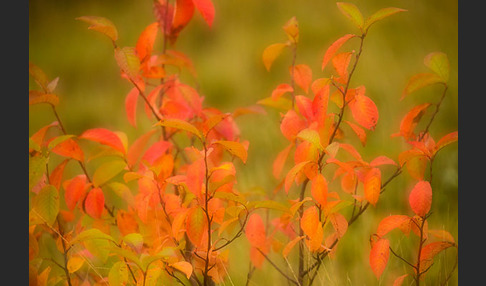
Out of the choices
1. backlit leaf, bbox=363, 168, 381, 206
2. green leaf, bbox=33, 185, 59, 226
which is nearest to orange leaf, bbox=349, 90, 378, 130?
backlit leaf, bbox=363, 168, 381, 206

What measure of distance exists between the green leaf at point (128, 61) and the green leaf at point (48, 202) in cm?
31

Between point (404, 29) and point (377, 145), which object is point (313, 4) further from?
point (377, 145)

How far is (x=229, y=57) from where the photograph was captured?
2.02 meters

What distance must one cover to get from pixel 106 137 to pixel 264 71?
0.94m

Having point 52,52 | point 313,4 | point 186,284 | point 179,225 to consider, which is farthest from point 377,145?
point 52,52

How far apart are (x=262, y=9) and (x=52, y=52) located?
25.2 inches

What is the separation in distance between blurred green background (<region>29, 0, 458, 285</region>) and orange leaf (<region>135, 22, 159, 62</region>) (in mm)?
442

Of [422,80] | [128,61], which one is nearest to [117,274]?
[128,61]

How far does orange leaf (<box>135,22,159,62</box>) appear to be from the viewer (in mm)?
1270

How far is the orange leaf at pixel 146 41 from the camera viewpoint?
127 cm

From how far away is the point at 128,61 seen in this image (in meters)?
1.18

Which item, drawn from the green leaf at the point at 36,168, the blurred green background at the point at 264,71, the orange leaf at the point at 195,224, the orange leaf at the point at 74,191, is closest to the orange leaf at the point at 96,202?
the orange leaf at the point at 74,191

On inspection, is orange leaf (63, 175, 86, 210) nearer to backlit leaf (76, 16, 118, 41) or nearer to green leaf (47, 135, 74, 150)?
green leaf (47, 135, 74, 150)

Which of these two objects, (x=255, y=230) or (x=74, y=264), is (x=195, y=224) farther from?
(x=74, y=264)
